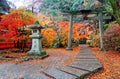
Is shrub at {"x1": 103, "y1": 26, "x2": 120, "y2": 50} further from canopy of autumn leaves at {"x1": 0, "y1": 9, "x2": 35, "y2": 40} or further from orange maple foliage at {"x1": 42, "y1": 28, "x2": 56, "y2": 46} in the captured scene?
canopy of autumn leaves at {"x1": 0, "y1": 9, "x2": 35, "y2": 40}

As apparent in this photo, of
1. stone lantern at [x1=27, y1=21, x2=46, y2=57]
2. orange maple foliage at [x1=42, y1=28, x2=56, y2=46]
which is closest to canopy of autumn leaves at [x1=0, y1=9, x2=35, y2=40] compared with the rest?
stone lantern at [x1=27, y1=21, x2=46, y2=57]

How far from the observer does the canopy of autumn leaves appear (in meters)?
13.2

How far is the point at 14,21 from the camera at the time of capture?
13141 millimetres

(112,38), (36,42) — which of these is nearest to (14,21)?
(36,42)

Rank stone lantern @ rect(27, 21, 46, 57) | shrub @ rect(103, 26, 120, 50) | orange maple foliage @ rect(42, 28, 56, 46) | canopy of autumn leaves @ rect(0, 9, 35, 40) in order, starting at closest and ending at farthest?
stone lantern @ rect(27, 21, 46, 57) < canopy of autumn leaves @ rect(0, 9, 35, 40) < shrub @ rect(103, 26, 120, 50) < orange maple foliage @ rect(42, 28, 56, 46)

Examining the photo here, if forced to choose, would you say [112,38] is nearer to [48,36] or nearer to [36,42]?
[36,42]

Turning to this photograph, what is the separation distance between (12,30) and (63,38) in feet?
27.4

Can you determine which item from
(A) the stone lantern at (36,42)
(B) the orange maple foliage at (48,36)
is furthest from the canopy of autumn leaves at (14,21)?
(B) the orange maple foliage at (48,36)

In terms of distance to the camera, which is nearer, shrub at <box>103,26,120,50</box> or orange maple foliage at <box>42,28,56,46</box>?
shrub at <box>103,26,120,50</box>

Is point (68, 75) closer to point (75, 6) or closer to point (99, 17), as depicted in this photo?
point (99, 17)

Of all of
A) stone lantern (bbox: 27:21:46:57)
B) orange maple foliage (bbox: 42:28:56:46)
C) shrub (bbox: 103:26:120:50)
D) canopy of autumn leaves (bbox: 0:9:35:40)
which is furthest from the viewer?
orange maple foliage (bbox: 42:28:56:46)

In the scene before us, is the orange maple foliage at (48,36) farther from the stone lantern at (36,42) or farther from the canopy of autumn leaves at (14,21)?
the stone lantern at (36,42)

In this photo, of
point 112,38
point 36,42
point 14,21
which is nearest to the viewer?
point 36,42

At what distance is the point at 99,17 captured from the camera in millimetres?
15906
